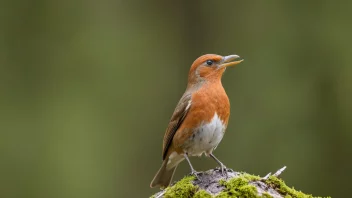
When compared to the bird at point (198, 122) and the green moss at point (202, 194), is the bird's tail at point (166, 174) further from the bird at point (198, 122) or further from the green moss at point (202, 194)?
the green moss at point (202, 194)

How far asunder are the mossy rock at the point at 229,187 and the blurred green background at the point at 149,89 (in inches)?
236

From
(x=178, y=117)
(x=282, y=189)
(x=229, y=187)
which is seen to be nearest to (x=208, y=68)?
(x=178, y=117)

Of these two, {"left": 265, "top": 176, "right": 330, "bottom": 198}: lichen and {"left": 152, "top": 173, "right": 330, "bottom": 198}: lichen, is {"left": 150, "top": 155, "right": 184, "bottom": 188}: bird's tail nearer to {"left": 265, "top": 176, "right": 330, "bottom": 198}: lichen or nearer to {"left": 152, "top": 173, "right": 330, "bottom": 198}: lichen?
→ {"left": 152, "top": 173, "right": 330, "bottom": 198}: lichen

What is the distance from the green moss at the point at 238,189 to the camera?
529 centimetres

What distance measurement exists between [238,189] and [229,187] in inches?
3.5

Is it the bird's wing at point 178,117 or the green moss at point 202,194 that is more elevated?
the bird's wing at point 178,117

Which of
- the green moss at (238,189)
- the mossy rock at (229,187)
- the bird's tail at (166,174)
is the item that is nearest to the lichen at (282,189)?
the mossy rock at (229,187)

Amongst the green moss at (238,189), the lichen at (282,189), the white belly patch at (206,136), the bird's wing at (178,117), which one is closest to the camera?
the green moss at (238,189)

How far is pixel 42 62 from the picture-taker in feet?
46.2

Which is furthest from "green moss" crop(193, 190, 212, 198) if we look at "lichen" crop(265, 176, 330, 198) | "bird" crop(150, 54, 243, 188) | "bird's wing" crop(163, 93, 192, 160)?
"bird's wing" crop(163, 93, 192, 160)

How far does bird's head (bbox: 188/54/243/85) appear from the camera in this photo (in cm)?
721

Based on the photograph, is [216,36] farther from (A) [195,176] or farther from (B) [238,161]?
(A) [195,176]

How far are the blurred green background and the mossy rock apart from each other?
6.01 m

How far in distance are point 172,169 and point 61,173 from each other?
6.17 m
